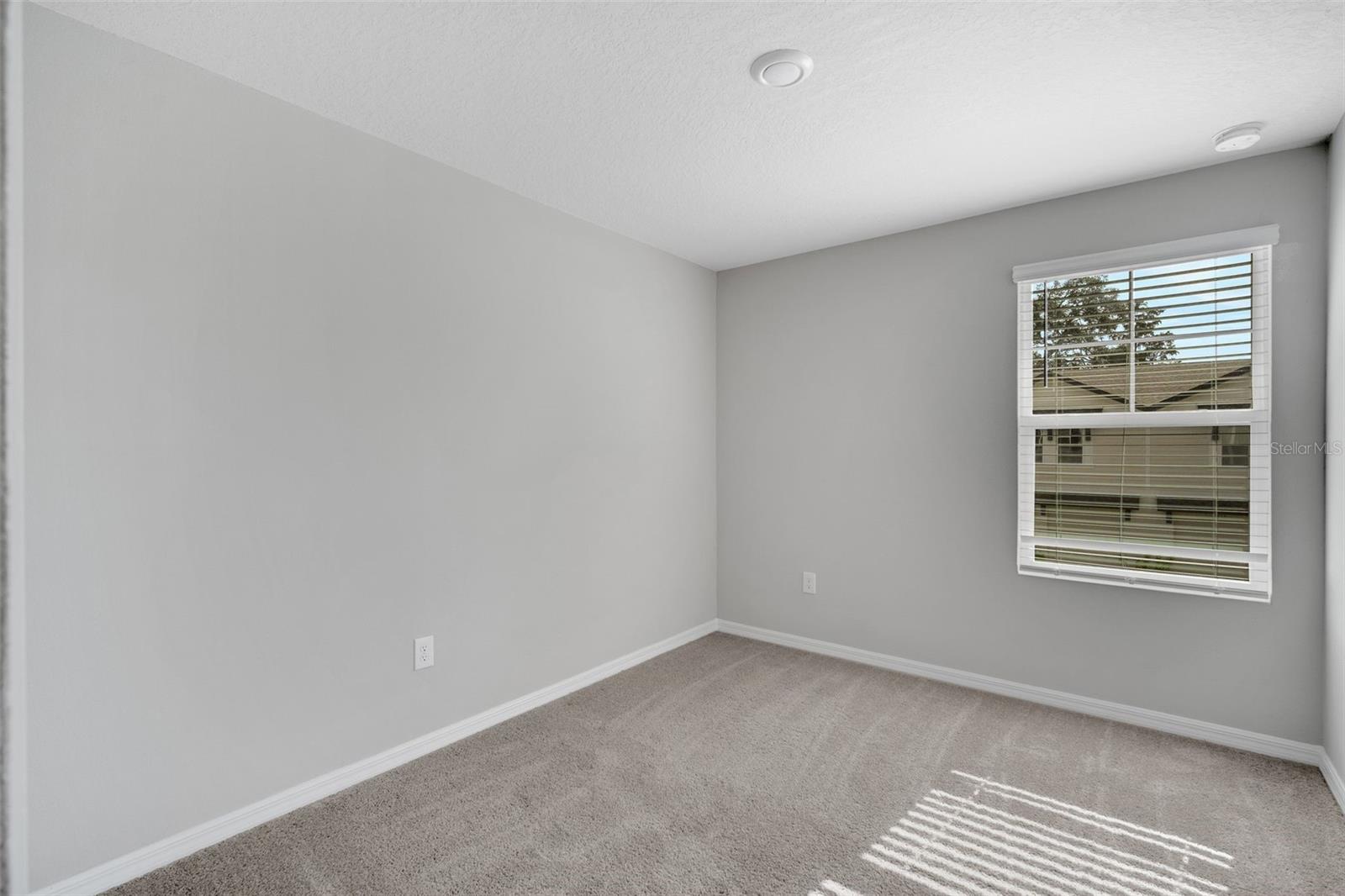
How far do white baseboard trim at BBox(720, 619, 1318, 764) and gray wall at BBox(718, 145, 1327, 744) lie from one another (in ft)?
0.14

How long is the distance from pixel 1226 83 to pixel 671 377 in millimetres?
2701

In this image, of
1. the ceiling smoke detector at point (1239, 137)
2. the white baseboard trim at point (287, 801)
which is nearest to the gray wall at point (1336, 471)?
the ceiling smoke detector at point (1239, 137)

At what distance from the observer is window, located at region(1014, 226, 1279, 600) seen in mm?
2693

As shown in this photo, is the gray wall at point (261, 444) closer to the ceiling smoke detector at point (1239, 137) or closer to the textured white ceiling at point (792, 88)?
the textured white ceiling at point (792, 88)

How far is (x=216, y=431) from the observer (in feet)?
6.91

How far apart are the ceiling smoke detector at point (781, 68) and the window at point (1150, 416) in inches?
66.6

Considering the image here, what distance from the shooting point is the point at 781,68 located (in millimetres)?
2055

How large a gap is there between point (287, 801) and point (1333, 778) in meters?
3.62

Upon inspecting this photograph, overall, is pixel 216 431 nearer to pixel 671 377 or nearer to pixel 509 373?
pixel 509 373

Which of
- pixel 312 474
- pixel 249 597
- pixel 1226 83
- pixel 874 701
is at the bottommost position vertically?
pixel 874 701

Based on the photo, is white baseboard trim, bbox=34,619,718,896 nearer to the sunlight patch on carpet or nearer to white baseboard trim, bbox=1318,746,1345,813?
the sunlight patch on carpet

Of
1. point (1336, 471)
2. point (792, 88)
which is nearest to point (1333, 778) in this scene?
point (1336, 471)

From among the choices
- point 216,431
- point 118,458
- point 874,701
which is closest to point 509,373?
point 216,431

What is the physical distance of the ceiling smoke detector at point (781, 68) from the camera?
2.00 m
